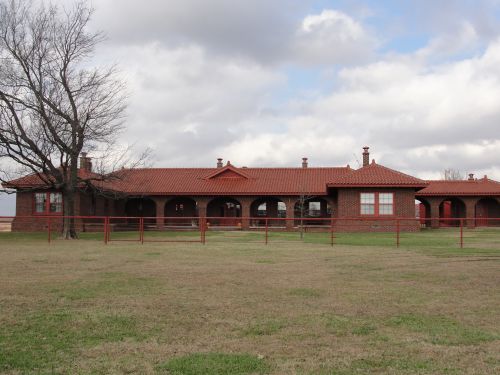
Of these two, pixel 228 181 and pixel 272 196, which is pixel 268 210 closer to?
pixel 272 196

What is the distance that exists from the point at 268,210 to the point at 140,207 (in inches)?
389

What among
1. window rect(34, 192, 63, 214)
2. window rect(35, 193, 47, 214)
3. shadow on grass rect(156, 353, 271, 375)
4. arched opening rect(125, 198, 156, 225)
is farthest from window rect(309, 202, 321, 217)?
shadow on grass rect(156, 353, 271, 375)

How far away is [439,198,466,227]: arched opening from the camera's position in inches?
1758

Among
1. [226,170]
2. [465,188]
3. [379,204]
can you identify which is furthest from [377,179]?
[226,170]

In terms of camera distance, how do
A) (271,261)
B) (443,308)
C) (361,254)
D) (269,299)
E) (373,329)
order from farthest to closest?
(361,254) → (271,261) → (269,299) → (443,308) → (373,329)

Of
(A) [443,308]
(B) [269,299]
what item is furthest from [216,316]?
(A) [443,308]

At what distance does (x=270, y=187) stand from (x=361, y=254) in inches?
875

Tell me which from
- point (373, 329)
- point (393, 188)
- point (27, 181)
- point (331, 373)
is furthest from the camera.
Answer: point (27, 181)

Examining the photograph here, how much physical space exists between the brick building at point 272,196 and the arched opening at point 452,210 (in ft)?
0.43

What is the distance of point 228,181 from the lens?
4109cm

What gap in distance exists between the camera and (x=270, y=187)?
39.6 meters

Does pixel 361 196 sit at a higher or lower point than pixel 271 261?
higher

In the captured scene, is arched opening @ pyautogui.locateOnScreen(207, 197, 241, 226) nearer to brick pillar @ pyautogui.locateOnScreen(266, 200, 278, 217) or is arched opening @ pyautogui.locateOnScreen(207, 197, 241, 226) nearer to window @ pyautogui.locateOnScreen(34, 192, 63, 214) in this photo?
brick pillar @ pyautogui.locateOnScreen(266, 200, 278, 217)

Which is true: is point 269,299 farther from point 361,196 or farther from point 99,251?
point 361,196
